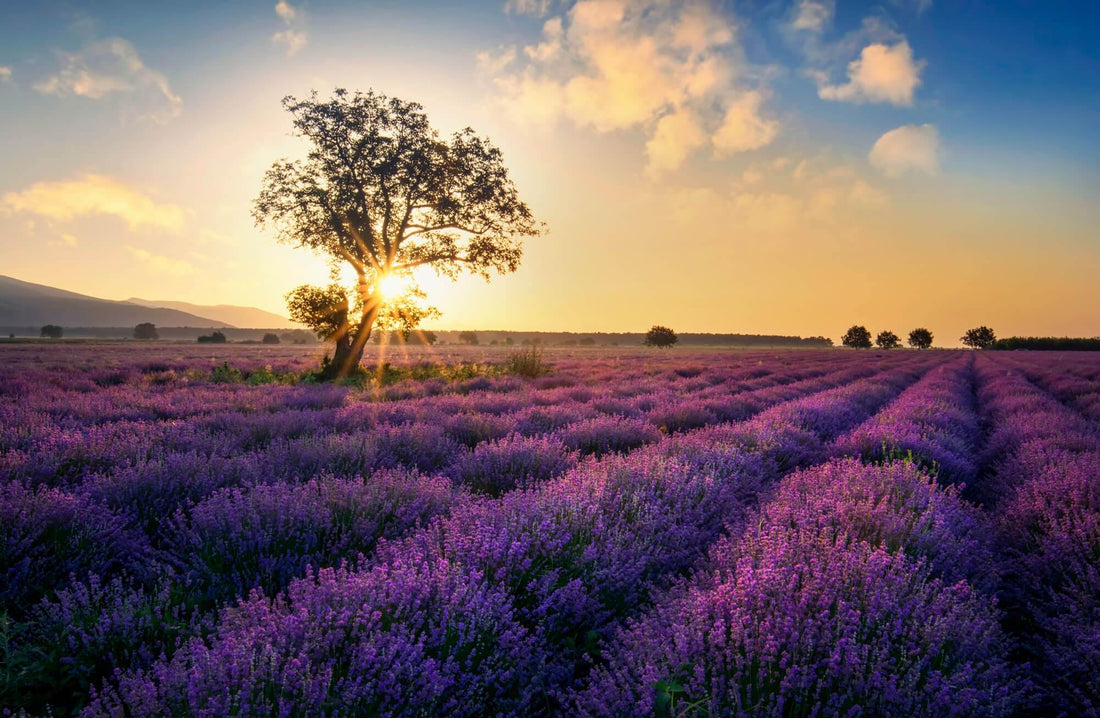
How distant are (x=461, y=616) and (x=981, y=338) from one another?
472 ft

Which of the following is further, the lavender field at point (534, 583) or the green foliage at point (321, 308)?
the green foliage at point (321, 308)

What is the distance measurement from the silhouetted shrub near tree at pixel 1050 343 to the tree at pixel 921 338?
14.6 meters

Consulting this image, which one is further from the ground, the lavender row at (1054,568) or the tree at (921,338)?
the tree at (921,338)

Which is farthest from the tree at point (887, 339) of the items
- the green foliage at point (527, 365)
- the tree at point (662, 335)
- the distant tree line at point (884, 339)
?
the green foliage at point (527, 365)

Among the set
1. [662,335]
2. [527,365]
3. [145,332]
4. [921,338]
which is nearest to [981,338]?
[921,338]

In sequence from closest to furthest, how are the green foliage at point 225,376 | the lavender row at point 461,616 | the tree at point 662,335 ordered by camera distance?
1. the lavender row at point 461,616
2. the green foliage at point 225,376
3. the tree at point 662,335

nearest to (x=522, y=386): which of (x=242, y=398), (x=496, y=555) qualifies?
(x=242, y=398)

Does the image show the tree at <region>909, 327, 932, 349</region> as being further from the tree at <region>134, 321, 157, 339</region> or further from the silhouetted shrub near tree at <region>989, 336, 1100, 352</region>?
the tree at <region>134, 321, 157, 339</region>

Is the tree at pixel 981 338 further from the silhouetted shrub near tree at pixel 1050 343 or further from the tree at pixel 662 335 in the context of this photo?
the tree at pixel 662 335

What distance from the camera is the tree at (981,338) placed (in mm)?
110375

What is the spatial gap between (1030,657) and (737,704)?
1.97 meters

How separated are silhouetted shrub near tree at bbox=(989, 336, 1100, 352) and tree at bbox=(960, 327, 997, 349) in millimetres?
6896

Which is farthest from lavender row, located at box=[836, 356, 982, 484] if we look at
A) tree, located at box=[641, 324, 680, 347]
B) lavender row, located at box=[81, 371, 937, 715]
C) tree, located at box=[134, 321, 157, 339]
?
tree, located at box=[134, 321, 157, 339]

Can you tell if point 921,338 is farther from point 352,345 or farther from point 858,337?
point 352,345
